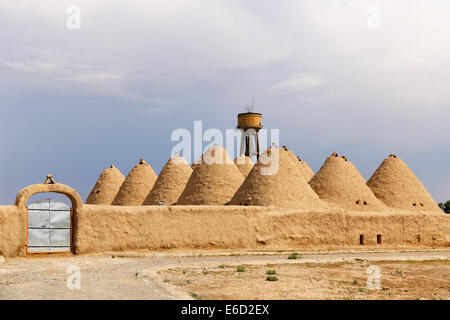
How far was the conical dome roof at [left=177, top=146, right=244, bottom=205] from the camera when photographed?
79.7ft

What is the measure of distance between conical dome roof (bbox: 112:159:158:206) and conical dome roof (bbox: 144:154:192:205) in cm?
188

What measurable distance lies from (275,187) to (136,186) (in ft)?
33.7

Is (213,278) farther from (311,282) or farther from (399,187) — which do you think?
(399,187)

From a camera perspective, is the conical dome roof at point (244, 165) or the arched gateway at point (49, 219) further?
the conical dome roof at point (244, 165)

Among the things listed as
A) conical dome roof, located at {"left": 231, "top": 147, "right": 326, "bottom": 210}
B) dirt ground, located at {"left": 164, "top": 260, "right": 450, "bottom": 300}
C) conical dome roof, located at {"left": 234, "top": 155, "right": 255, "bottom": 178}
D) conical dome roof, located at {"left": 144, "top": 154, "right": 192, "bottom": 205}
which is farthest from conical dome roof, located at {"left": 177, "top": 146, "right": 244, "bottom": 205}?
dirt ground, located at {"left": 164, "top": 260, "right": 450, "bottom": 300}

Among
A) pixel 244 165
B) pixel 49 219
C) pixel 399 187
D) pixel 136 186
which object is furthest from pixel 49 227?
pixel 399 187

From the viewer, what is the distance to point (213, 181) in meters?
24.7

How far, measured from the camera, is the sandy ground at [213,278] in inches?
384

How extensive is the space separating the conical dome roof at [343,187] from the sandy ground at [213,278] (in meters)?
9.31

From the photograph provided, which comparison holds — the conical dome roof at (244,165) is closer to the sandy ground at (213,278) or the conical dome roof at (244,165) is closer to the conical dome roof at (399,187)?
the conical dome roof at (399,187)

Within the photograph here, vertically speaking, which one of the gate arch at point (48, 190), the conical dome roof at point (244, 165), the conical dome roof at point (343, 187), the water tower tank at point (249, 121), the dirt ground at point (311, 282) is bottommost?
the dirt ground at point (311, 282)

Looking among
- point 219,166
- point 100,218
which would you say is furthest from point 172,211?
point 219,166

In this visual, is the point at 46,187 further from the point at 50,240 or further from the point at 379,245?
the point at 379,245

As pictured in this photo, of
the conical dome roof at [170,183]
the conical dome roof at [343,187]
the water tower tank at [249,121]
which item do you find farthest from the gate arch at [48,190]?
the water tower tank at [249,121]
